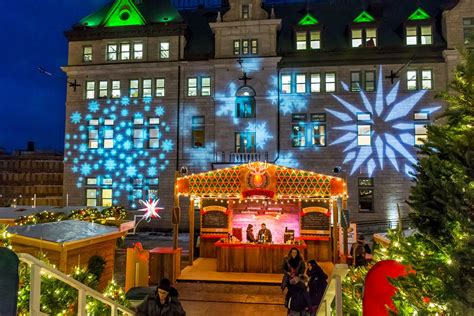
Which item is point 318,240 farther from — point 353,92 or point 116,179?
point 116,179

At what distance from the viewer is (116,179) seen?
94.8 ft

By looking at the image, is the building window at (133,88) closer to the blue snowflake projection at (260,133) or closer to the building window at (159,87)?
the building window at (159,87)

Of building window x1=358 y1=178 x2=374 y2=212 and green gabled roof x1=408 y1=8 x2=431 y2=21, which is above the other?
green gabled roof x1=408 y1=8 x2=431 y2=21

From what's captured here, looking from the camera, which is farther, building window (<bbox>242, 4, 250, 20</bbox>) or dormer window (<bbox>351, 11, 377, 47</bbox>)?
building window (<bbox>242, 4, 250, 20</bbox>)

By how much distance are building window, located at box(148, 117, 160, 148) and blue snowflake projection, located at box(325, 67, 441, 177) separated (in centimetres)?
1248

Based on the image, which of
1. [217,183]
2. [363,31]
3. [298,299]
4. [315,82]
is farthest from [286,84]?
[298,299]

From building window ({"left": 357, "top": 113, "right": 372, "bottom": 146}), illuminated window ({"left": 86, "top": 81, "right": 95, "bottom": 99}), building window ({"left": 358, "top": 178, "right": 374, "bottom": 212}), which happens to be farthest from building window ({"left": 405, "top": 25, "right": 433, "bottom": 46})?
illuminated window ({"left": 86, "top": 81, "right": 95, "bottom": 99})

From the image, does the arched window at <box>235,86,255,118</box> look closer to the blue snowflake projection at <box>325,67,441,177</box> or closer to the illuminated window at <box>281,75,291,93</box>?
the illuminated window at <box>281,75,291,93</box>

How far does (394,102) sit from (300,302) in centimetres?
2132

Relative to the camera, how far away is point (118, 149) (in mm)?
A: 29156

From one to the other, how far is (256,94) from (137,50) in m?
9.67

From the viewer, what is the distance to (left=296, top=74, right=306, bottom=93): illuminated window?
2745 centimetres

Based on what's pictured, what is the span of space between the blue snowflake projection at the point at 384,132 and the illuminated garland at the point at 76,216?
49.0ft

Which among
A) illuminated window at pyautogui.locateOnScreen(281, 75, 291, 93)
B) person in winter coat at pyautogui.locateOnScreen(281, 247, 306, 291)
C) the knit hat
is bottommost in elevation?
person in winter coat at pyautogui.locateOnScreen(281, 247, 306, 291)
